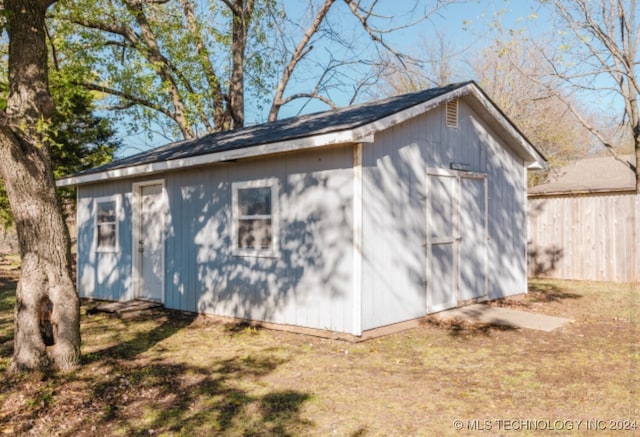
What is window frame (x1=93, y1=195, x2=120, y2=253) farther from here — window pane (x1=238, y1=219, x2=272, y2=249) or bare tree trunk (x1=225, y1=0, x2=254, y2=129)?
bare tree trunk (x1=225, y1=0, x2=254, y2=129)

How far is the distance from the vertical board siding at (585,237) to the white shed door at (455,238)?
16.0 ft

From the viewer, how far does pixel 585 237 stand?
1254cm

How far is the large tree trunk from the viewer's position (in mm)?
5156

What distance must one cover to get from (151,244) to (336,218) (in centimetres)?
467

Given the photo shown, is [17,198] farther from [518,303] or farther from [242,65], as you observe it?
[242,65]

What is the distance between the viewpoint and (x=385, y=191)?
7.03 m

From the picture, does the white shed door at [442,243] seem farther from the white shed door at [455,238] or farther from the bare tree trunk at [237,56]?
the bare tree trunk at [237,56]

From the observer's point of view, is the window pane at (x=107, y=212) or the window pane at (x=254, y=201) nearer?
the window pane at (x=254, y=201)

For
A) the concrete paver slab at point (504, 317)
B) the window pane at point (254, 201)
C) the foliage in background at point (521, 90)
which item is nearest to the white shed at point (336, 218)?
the window pane at point (254, 201)

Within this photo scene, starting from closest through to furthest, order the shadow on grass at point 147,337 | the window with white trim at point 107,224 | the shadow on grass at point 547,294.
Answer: the shadow on grass at point 147,337 → the shadow on grass at point 547,294 → the window with white trim at point 107,224

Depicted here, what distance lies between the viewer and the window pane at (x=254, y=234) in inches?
305

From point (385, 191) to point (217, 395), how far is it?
11.9 ft

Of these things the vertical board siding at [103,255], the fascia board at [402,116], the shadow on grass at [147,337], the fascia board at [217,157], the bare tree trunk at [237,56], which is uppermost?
the bare tree trunk at [237,56]

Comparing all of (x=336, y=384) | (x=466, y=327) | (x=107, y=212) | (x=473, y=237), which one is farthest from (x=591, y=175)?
(x=336, y=384)
